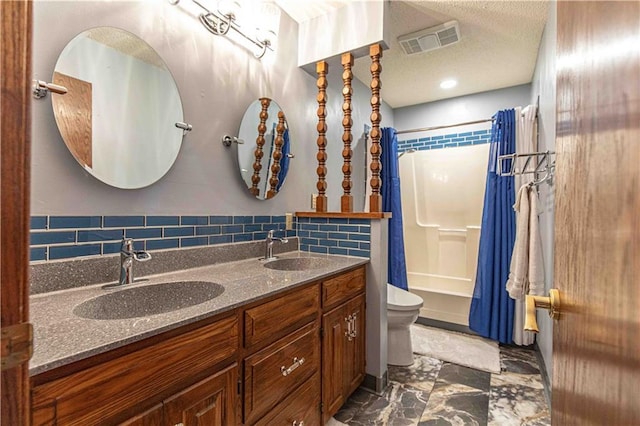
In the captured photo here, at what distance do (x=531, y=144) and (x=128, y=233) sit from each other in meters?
2.86

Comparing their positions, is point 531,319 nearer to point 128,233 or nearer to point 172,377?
point 172,377

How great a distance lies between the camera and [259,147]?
1880mm

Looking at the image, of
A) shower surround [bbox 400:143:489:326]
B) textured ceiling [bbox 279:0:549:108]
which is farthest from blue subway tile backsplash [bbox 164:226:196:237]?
shower surround [bbox 400:143:489:326]

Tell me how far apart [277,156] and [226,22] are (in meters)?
0.79

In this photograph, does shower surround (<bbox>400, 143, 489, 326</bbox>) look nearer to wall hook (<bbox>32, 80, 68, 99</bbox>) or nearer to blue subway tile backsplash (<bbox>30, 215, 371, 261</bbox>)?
blue subway tile backsplash (<bbox>30, 215, 371, 261</bbox>)

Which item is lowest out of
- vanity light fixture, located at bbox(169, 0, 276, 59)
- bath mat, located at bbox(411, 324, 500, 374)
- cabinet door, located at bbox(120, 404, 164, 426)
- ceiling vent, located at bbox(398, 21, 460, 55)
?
bath mat, located at bbox(411, 324, 500, 374)

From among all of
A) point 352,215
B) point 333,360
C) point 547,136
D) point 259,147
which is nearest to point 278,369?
point 333,360

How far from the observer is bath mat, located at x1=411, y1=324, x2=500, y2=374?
2.24 metres

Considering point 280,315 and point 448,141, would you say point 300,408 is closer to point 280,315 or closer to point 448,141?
point 280,315

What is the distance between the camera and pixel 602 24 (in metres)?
0.42

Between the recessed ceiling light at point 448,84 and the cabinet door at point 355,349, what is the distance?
92.4 inches

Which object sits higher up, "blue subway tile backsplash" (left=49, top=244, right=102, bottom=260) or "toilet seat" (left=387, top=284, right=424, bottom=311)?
"blue subway tile backsplash" (left=49, top=244, right=102, bottom=260)

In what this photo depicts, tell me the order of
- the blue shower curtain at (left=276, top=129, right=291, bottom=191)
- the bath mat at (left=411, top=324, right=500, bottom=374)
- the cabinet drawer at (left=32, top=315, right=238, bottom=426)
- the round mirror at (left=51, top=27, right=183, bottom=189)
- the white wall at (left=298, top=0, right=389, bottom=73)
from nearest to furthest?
the cabinet drawer at (left=32, top=315, right=238, bottom=426)
the round mirror at (left=51, top=27, right=183, bottom=189)
the white wall at (left=298, top=0, right=389, bottom=73)
the blue shower curtain at (left=276, top=129, right=291, bottom=191)
the bath mat at (left=411, top=324, right=500, bottom=374)

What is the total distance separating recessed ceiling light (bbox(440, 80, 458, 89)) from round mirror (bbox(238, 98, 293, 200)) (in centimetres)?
185
